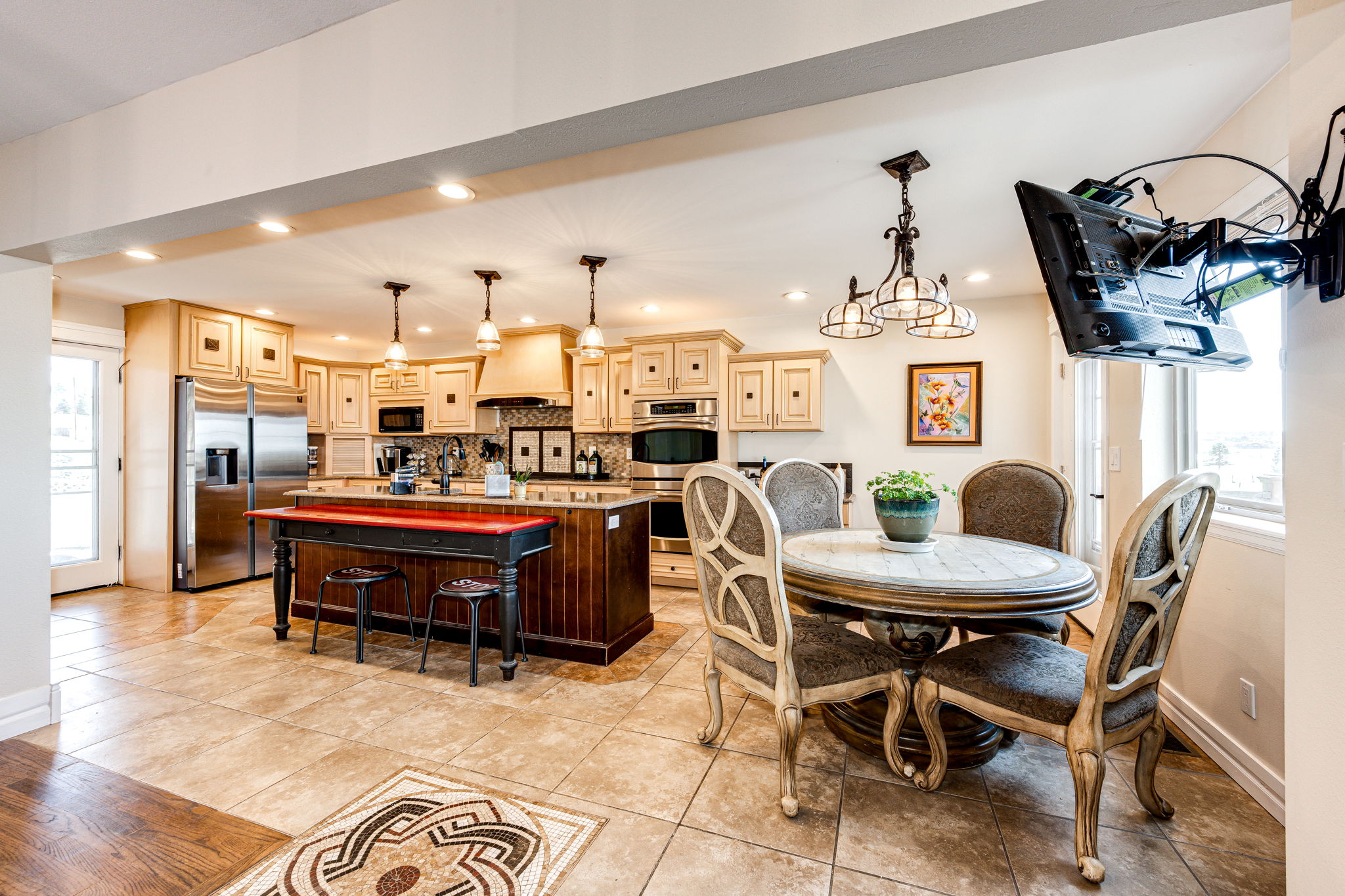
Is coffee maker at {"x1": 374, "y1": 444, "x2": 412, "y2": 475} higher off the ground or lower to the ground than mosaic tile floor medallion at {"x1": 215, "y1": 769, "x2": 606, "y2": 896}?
higher

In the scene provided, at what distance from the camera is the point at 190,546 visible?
184 inches

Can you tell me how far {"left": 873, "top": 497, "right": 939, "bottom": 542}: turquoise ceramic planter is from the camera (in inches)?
88.0

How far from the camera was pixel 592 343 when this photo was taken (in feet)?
11.7

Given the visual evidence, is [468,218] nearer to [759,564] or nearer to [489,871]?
[759,564]

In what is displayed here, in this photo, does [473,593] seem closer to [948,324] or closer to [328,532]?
[328,532]

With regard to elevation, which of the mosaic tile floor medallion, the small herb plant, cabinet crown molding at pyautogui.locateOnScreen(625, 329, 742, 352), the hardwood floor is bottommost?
the hardwood floor

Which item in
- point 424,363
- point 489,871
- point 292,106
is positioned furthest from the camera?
point 424,363

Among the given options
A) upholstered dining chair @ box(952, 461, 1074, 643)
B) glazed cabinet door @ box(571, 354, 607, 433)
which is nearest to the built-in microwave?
glazed cabinet door @ box(571, 354, 607, 433)

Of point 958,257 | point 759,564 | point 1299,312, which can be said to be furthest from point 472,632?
point 958,257

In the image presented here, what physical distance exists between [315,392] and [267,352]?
847 mm

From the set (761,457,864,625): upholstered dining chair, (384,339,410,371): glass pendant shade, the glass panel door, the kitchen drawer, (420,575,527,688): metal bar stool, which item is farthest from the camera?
the glass panel door

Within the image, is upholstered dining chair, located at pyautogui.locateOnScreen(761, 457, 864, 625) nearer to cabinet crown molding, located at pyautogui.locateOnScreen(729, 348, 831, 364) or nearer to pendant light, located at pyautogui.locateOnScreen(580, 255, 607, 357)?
pendant light, located at pyautogui.locateOnScreen(580, 255, 607, 357)

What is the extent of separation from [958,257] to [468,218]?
2.96 meters

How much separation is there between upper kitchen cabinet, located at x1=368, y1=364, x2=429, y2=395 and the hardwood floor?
461 cm
